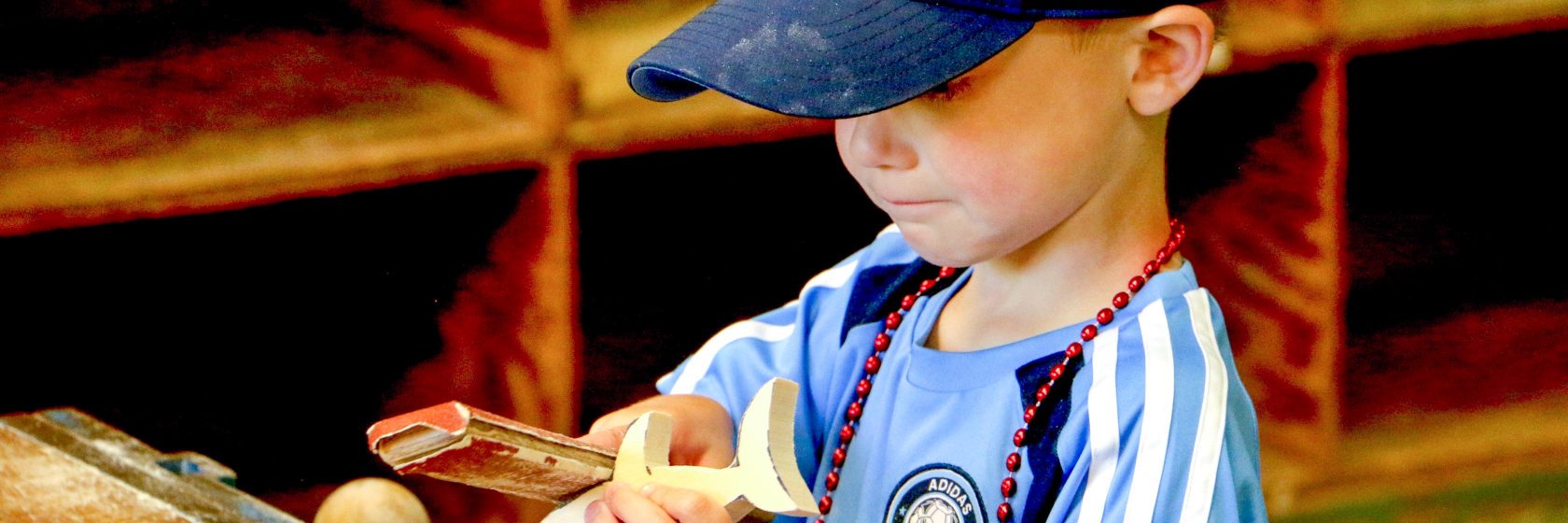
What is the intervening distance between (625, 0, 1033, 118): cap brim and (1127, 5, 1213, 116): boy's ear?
0.23ft

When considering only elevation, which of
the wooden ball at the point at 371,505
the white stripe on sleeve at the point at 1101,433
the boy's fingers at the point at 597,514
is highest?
the white stripe on sleeve at the point at 1101,433

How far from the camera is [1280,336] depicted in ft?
4.11

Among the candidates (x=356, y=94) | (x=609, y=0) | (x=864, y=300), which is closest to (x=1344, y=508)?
(x=864, y=300)

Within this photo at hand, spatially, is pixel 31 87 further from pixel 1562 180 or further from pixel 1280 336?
pixel 1562 180

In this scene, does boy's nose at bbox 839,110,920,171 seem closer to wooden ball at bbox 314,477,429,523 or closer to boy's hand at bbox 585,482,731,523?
boy's hand at bbox 585,482,731,523

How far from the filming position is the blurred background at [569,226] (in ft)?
3.10

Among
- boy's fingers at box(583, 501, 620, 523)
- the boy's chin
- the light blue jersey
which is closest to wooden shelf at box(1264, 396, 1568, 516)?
the light blue jersey

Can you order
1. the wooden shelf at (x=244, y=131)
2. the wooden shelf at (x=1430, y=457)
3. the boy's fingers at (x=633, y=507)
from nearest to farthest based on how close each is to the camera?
the boy's fingers at (x=633, y=507)
the wooden shelf at (x=244, y=131)
the wooden shelf at (x=1430, y=457)

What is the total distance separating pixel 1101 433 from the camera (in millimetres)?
653

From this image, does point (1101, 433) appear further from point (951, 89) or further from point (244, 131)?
point (244, 131)

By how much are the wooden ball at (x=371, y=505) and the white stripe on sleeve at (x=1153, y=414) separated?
1.54ft

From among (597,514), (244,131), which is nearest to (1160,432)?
(597,514)

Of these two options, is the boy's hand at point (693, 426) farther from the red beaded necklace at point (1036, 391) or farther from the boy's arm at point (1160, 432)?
the boy's arm at point (1160, 432)

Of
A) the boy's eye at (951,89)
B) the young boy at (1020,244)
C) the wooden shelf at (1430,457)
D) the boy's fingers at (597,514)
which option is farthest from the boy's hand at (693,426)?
the wooden shelf at (1430,457)
